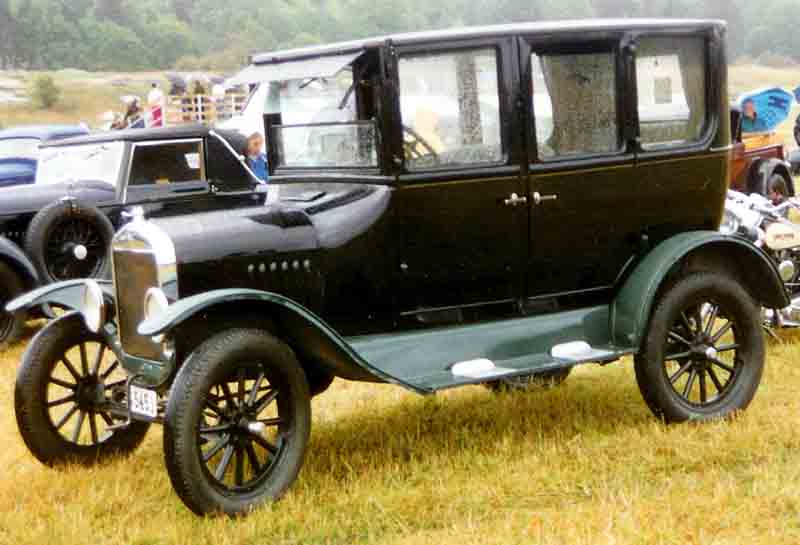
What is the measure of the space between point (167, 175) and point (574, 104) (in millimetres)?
4975

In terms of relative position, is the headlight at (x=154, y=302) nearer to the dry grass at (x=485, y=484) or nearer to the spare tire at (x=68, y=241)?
the dry grass at (x=485, y=484)

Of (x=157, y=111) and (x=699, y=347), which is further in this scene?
(x=157, y=111)

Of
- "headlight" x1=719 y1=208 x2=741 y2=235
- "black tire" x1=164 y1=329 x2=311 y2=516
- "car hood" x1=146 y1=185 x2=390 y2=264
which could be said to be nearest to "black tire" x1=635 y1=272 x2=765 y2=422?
"car hood" x1=146 y1=185 x2=390 y2=264

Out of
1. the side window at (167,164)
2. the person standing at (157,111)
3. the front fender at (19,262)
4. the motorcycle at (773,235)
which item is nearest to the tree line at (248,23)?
the person standing at (157,111)

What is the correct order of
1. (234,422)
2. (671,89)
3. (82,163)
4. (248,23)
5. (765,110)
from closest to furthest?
(234,422) → (671,89) → (82,163) → (765,110) → (248,23)

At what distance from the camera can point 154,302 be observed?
4.57m

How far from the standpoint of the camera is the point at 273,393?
179 inches

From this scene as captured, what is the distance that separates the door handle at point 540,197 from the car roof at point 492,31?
73 cm

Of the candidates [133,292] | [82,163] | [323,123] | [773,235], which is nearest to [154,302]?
[133,292]

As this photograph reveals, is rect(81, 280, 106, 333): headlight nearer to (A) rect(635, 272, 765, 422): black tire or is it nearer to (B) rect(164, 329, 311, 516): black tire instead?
(B) rect(164, 329, 311, 516): black tire

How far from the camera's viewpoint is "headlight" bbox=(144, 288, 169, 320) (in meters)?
4.52

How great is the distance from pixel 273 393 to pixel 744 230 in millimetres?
4014

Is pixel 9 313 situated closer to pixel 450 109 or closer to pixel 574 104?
pixel 450 109

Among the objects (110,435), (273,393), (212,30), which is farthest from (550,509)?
(212,30)
